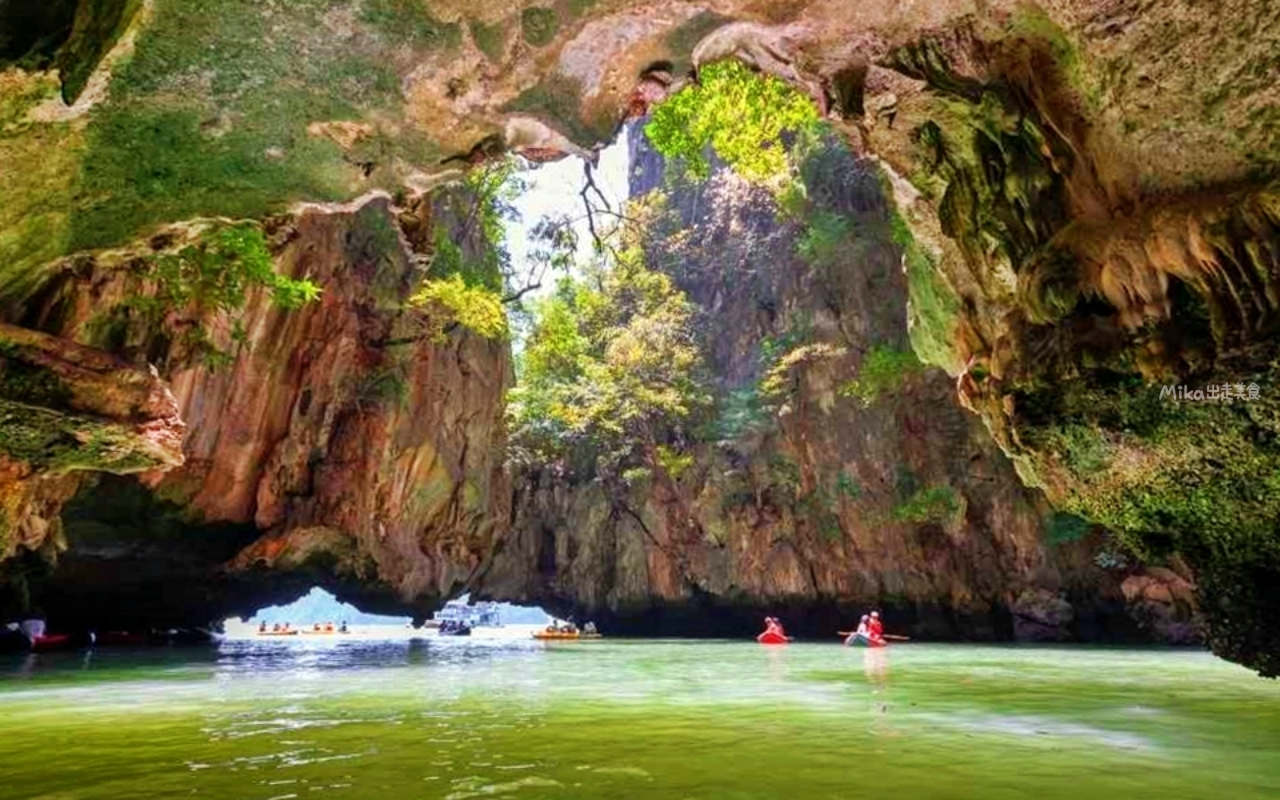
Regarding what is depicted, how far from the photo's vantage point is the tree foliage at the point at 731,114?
8.50 m

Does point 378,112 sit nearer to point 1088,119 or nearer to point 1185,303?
point 1088,119

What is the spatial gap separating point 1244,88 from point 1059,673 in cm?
811

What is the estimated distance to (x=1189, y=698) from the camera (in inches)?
282

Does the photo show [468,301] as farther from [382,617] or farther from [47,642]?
[382,617]

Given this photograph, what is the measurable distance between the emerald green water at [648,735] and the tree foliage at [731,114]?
19.4ft

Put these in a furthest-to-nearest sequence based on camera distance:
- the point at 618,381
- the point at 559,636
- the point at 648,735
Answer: the point at 559,636 < the point at 618,381 < the point at 648,735

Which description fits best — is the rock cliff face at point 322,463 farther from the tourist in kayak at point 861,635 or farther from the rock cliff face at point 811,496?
the tourist in kayak at point 861,635

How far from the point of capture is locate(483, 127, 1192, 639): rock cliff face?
19594 mm

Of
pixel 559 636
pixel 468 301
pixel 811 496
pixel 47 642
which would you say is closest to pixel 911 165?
pixel 468 301

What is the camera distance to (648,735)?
5.06 metres

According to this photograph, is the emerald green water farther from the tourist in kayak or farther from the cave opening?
the cave opening

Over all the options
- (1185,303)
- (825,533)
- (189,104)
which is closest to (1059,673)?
(1185,303)

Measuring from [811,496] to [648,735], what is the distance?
1786 cm

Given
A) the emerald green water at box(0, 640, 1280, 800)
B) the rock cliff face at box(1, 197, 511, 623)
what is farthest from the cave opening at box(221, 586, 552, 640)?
the emerald green water at box(0, 640, 1280, 800)
